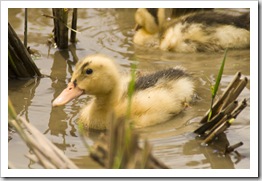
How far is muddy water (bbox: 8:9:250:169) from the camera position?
4371 millimetres

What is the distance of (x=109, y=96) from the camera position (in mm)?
4820

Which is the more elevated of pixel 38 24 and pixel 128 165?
pixel 128 165

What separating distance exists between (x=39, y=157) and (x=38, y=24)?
3.75 meters

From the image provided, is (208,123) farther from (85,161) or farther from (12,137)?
(12,137)

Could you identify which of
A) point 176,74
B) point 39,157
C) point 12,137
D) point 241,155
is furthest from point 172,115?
point 39,157

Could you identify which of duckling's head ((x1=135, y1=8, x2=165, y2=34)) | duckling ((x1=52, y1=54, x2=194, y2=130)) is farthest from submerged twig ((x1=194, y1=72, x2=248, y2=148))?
duckling's head ((x1=135, y1=8, x2=165, y2=34))

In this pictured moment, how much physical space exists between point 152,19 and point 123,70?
117 cm

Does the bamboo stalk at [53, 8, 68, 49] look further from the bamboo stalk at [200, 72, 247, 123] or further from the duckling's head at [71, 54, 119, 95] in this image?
the bamboo stalk at [200, 72, 247, 123]

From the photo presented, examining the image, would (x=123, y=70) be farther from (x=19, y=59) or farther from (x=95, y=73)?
(x=95, y=73)

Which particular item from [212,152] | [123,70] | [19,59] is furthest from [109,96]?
[123,70]

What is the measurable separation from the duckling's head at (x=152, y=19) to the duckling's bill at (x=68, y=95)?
7.43ft

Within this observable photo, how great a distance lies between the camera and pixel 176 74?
17.1 ft

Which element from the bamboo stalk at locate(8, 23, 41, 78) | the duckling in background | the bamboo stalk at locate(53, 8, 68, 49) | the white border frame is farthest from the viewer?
the duckling in background

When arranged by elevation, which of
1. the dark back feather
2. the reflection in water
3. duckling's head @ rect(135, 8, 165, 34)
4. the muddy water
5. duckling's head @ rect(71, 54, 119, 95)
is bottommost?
the muddy water
